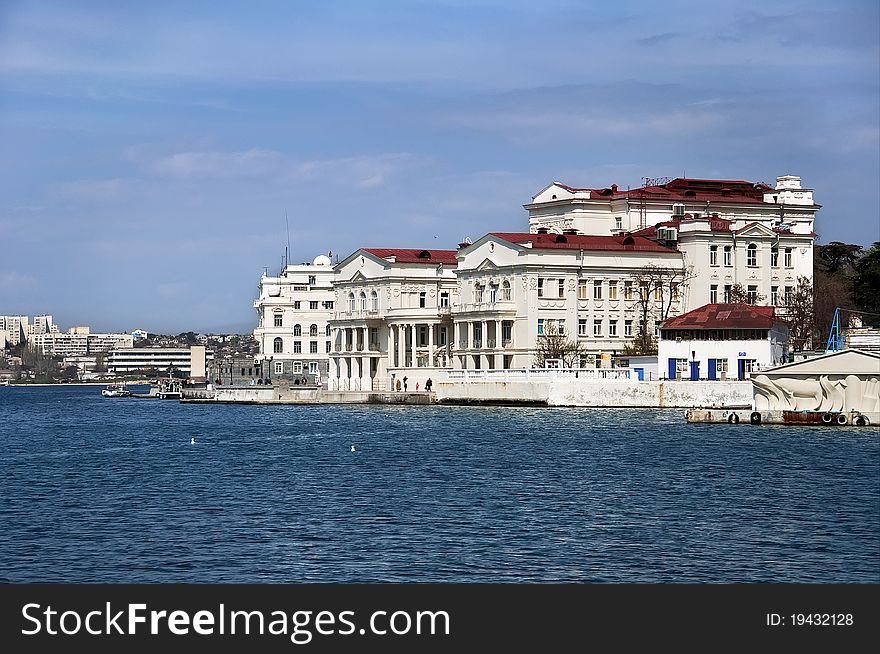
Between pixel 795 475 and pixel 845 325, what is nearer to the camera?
pixel 795 475

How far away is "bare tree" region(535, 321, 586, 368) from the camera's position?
291ft

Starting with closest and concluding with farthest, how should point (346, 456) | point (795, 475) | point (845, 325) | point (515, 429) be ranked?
point (795, 475) < point (346, 456) < point (515, 429) < point (845, 325)

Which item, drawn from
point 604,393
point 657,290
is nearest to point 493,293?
point 657,290

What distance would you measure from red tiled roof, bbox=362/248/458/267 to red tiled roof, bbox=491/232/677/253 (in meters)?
11.2

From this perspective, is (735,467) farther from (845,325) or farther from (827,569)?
(845,325)

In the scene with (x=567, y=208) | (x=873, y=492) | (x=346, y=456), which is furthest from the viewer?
(x=567, y=208)

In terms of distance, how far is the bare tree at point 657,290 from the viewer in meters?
92.1

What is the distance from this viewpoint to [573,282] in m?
90.8

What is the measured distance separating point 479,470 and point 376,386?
61.2m

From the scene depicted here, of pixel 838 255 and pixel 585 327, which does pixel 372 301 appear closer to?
pixel 585 327

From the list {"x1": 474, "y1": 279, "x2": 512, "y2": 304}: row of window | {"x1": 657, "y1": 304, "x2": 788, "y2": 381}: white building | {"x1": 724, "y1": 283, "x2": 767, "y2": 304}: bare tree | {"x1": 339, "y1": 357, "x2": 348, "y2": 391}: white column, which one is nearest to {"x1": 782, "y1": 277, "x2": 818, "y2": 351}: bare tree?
{"x1": 724, "y1": 283, "x2": 767, "y2": 304}: bare tree

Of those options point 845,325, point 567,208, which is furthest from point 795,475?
point 567,208

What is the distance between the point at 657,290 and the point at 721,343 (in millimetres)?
16746

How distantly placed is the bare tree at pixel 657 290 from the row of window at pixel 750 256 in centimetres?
168
